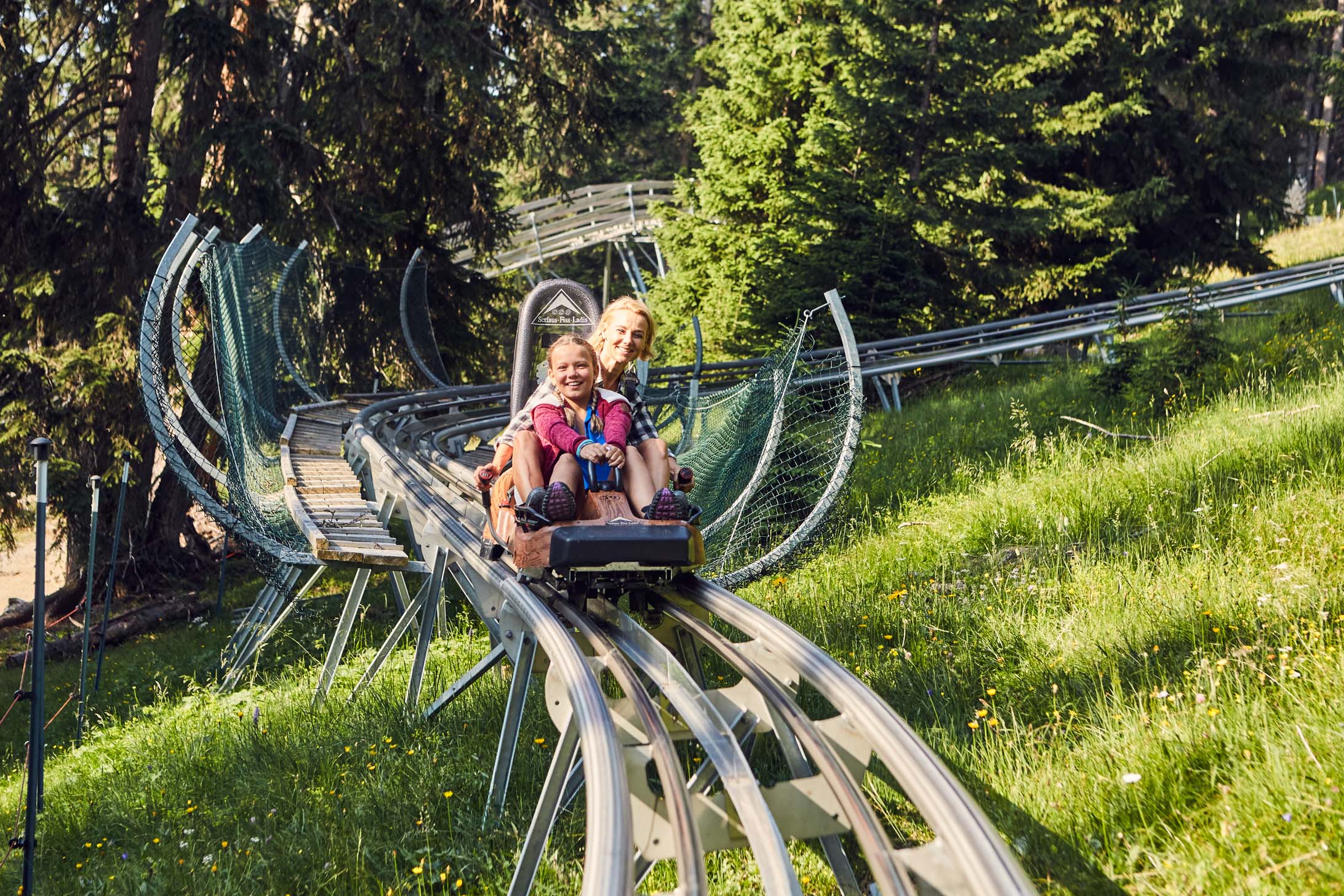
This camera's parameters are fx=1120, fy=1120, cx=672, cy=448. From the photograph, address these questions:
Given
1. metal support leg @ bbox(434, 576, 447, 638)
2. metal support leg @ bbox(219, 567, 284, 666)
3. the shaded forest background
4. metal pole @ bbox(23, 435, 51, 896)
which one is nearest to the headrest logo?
metal support leg @ bbox(434, 576, 447, 638)

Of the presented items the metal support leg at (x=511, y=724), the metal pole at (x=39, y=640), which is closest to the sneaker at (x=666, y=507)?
the metal support leg at (x=511, y=724)

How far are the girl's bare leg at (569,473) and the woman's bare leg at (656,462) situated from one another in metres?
0.26

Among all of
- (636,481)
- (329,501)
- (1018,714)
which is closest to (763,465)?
(636,481)

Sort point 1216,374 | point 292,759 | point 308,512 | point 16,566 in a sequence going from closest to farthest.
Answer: point 292,759 → point 308,512 → point 1216,374 → point 16,566

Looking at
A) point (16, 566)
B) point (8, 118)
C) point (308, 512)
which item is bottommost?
point (16, 566)

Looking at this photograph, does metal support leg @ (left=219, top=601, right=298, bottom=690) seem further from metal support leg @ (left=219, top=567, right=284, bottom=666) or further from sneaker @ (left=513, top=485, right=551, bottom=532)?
sneaker @ (left=513, top=485, right=551, bottom=532)

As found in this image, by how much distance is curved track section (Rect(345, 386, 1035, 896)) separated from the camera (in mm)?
2430

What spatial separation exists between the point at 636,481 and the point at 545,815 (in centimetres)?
168

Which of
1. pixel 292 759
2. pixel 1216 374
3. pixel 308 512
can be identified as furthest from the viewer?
pixel 1216 374

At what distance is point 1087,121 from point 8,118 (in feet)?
45.0

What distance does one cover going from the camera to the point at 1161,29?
16.4m

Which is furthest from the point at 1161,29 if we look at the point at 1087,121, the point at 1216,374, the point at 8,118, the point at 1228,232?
the point at 8,118

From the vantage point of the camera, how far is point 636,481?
4645 millimetres

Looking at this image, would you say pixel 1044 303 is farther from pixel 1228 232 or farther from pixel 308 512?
pixel 308 512
